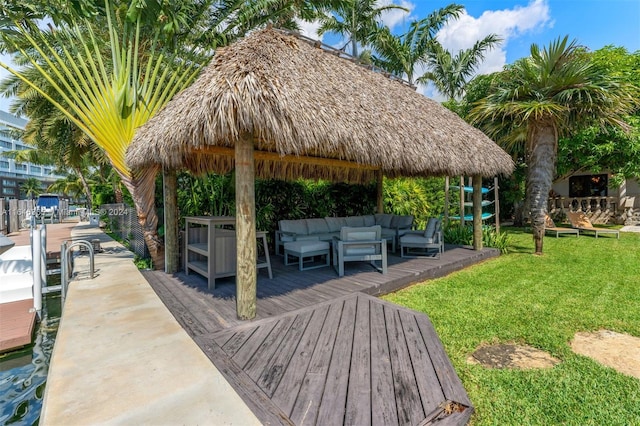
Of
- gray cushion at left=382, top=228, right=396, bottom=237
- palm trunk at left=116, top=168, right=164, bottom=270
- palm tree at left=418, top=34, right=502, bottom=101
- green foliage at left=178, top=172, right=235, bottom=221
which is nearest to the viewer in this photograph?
palm trunk at left=116, top=168, right=164, bottom=270

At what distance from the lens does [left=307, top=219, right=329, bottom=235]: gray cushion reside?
7168 mm

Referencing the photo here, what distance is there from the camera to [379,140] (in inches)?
185

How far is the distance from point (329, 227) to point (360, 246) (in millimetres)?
2149

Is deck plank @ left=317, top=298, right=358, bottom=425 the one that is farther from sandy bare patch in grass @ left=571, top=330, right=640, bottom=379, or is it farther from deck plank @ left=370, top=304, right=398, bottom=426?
sandy bare patch in grass @ left=571, top=330, right=640, bottom=379

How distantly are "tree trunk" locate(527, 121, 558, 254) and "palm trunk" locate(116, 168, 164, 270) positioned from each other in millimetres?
9148

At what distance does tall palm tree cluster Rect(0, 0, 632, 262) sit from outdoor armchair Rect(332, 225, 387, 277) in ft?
12.2

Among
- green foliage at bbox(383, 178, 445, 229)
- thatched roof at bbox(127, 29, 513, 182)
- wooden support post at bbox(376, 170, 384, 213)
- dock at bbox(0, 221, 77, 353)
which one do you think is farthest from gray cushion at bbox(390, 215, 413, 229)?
dock at bbox(0, 221, 77, 353)

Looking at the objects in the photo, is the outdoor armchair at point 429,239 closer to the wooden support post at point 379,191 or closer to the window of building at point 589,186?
the wooden support post at point 379,191

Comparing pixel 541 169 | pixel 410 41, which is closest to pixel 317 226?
pixel 541 169

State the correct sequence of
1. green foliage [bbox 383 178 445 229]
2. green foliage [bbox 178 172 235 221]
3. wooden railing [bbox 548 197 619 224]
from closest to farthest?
green foliage [bbox 178 172 235 221], green foliage [bbox 383 178 445 229], wooden railing [bbox 548 197 619 224]

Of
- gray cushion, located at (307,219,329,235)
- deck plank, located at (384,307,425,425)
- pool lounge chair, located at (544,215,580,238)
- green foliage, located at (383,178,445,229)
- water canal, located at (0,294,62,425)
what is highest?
green foliage, located at (383,178,445,229)

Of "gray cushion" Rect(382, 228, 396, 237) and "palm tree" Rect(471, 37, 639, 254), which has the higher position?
"palm tree" Rect(471, 37, 639, 254)

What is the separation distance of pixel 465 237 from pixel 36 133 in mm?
18150

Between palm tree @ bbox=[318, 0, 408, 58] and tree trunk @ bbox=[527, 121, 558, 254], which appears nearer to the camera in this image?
tree trunk @ bbox=[527, 121, 558, 254]
